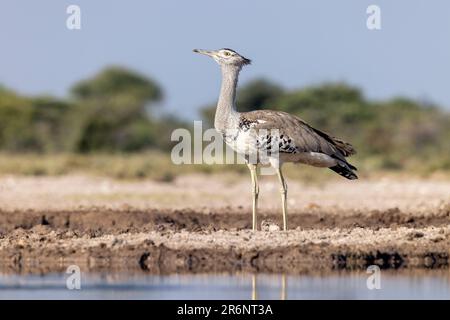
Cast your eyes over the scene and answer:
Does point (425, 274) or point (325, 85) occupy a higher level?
point (325, 85)

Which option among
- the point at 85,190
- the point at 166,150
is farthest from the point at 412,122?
the point at 85,190

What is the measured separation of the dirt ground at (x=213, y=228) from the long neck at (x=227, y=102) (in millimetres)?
1156

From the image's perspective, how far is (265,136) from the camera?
13.7 m

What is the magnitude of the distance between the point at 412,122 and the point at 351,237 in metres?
31.4

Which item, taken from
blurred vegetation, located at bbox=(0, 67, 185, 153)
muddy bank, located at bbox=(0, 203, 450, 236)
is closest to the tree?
blurred vegetation, located at bbox=(0, 67, 185, 153)

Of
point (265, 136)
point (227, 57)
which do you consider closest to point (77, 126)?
point (227, 57)

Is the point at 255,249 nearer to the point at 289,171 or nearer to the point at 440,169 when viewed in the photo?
the point at 289,171

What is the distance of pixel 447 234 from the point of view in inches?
524

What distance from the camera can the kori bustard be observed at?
542 inches

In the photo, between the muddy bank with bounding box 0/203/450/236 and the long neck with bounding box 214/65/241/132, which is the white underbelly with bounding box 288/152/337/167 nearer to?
the long neck with bounding box 214/65/241/132

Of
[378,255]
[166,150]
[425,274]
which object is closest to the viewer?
[425,274]

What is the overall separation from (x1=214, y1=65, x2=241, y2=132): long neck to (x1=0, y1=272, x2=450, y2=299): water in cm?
283

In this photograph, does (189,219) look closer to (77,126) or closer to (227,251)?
(227,251)

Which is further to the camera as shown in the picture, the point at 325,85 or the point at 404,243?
the point at 325,85
